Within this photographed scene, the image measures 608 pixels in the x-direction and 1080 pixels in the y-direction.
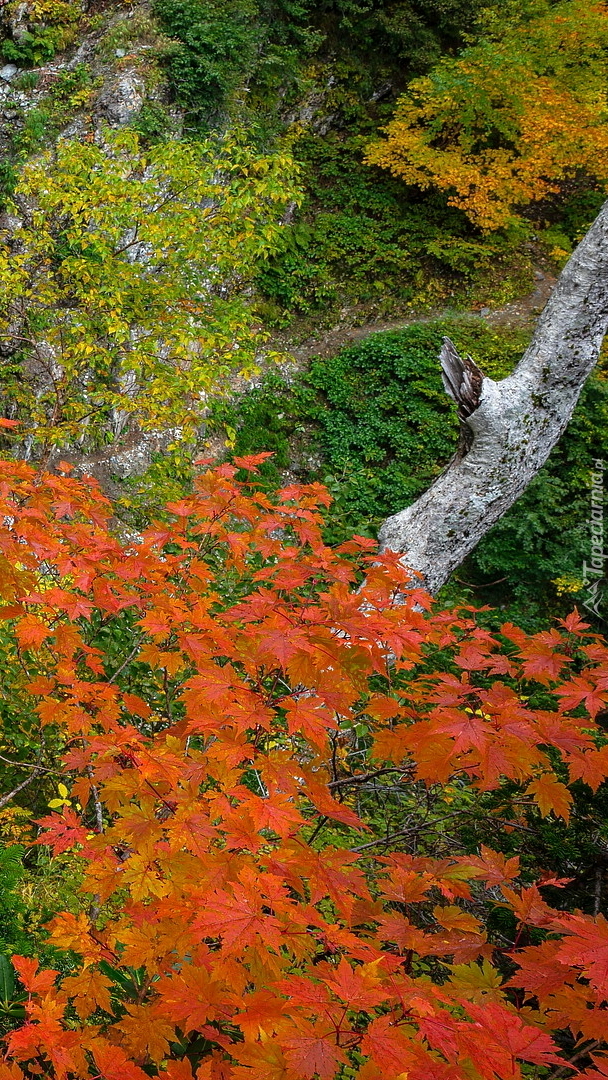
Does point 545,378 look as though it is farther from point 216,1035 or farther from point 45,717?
point 216,1035

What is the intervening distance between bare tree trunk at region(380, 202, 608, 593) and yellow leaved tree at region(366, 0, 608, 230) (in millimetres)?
5270

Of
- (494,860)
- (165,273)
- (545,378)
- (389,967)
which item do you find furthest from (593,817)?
(165,273)

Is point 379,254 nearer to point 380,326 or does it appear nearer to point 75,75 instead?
point 380,326

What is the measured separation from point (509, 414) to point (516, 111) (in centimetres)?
708

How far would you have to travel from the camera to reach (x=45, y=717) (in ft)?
7.34

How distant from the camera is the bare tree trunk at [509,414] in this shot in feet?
16.6

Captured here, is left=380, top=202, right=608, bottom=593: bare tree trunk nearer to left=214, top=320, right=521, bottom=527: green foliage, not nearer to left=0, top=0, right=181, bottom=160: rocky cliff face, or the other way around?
left=214, top=320, right=521, bottom=527: green foliage

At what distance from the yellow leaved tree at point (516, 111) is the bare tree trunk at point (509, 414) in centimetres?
527

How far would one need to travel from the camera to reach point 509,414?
16.7 ft

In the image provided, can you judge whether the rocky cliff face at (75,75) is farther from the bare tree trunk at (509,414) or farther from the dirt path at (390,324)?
the bare tree trunk at (509,414)

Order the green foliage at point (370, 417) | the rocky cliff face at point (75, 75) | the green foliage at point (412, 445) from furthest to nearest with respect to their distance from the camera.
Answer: the green foliage at point (370, 417) < the rocky cliff face at point (75, 75) < the green foliage at point (412, 445)

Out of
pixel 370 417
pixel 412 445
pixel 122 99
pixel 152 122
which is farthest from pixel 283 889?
pixel 122 99

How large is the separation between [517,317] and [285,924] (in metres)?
10.3

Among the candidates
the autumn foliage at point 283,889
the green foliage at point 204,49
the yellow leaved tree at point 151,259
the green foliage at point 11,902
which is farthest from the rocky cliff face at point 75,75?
the green foliage at point 11,902
